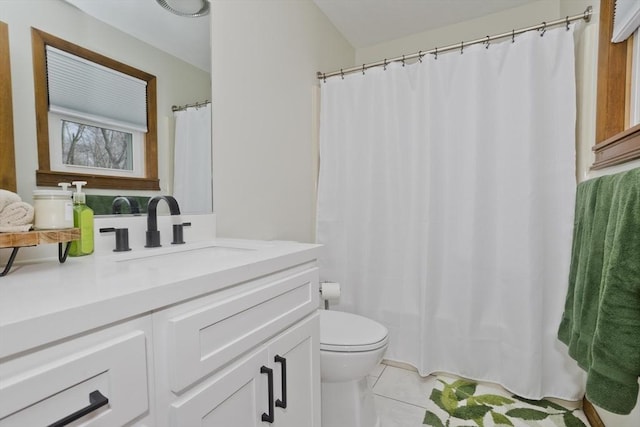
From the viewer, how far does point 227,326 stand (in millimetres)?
676

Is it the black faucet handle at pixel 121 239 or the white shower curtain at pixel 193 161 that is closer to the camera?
the black faucet handle at pixel 121 239

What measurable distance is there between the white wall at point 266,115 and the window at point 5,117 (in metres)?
0.66

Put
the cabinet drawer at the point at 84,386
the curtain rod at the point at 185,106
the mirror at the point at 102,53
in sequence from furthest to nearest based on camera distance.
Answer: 1. the curtain rod at the point at 185,106
2. the mirror at the point at 102,53
3. the cabinet drawer at the point at 84,386

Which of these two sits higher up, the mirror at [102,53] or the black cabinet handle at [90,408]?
the mirror at [102,53]

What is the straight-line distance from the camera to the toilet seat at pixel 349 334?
4.21 ft

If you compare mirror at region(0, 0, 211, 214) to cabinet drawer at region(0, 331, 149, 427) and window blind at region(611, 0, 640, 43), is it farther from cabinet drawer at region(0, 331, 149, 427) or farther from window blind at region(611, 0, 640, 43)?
window blind at region(611, 0, 640, 43)

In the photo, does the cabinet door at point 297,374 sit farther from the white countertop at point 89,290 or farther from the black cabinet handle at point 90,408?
the black cabinet handle at point 90,408

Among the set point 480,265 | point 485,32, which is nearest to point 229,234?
point 480,265

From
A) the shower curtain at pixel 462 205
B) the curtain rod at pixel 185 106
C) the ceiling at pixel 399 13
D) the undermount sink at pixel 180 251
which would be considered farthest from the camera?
the ceiling at pixel 399 13

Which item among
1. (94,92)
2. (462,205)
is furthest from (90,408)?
(462,205)

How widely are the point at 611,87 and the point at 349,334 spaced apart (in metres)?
1.47

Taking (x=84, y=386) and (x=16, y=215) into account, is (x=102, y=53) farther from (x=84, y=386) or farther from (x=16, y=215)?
(x=84, y=386)

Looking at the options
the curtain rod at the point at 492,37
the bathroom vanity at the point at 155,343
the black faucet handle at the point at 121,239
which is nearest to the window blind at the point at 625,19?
the curtain rod at the point at 492,37

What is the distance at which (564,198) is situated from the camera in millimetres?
1529
